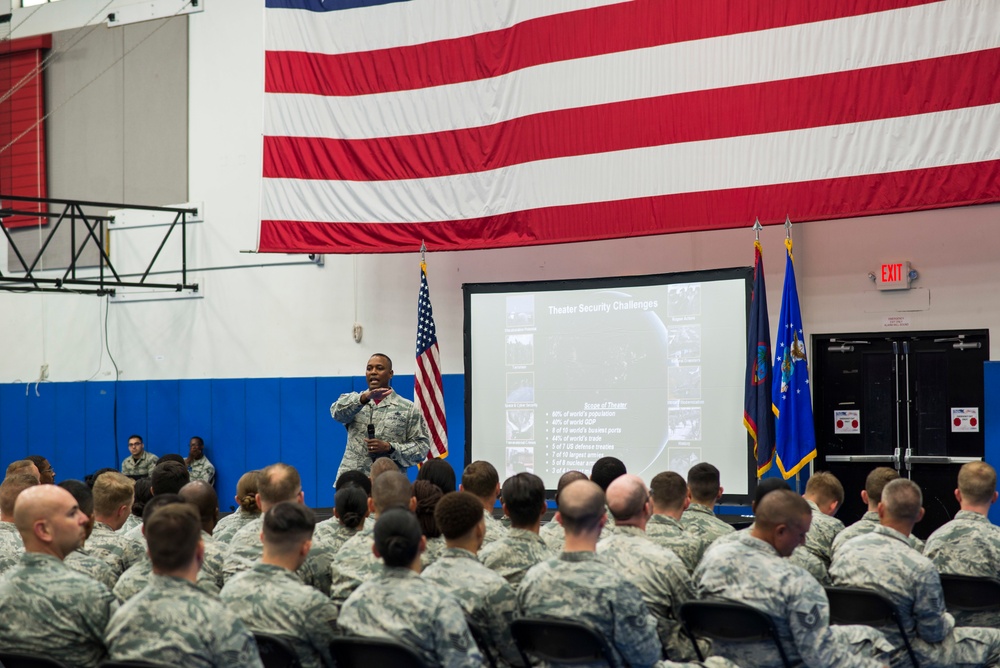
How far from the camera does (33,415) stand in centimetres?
1311

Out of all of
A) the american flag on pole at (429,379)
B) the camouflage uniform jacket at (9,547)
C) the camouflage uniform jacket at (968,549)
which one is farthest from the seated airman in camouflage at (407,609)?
the american flag on pole at (429,379)

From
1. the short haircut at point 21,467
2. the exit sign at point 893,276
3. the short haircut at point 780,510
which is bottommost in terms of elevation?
the short haircut at point 21,467

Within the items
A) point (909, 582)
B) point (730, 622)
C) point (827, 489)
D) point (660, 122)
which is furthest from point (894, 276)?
point (730, 622)

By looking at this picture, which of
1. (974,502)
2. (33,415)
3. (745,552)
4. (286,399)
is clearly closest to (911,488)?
(974,502)

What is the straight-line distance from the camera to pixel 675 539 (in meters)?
4.73

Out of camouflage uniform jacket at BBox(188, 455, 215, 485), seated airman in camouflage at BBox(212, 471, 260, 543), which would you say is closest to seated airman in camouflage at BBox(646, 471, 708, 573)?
seated airman in camouflage at BBox(212, 471, 260, 543)

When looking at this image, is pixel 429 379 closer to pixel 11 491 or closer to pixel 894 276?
pixel 894 276

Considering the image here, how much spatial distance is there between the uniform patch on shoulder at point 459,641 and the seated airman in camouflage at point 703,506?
2.08m

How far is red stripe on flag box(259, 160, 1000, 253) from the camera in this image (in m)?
7.59

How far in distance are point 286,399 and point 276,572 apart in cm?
790

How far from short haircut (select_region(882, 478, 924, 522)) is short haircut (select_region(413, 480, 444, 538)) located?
5.73ft

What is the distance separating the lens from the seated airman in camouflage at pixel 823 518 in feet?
16.6

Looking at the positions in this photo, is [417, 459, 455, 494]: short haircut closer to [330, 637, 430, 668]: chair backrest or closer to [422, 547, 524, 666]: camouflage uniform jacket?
[422, 547, 524, 666]: camouflage uniform jacket

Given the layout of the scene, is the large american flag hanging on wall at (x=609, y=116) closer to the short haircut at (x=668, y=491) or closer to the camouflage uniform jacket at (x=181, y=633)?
the short haircut at (x=668, y=491)
